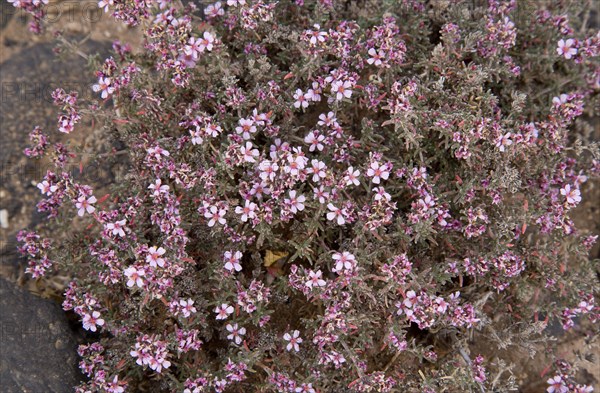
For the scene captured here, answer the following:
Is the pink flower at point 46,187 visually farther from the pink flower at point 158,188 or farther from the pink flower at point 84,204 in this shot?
the pink flower at point 158,188

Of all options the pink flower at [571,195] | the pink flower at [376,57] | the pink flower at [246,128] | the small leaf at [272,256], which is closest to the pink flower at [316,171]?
the pink flower at [246,128]

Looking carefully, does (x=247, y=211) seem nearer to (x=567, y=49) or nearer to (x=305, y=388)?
(x=305, y=388)

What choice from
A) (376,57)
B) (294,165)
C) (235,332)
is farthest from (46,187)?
(376,57)

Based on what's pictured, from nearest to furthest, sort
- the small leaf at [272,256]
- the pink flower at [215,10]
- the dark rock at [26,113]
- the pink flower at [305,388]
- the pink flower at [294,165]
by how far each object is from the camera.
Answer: the pink flower at [294,165], the pink flower at [305,388], the small leaf at [272,256], the pink flower at [215,10], the dark rock at [26,113]

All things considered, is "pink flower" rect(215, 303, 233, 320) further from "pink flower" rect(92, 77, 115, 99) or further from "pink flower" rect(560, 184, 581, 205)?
"pink flower" rect(560, 184, 581, 205)

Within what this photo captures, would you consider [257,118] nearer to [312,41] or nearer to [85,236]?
[312,41]
